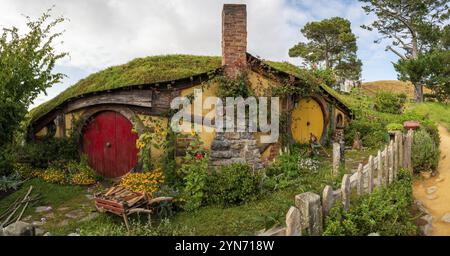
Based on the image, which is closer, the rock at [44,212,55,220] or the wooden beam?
the rock at [44,212,55,220]

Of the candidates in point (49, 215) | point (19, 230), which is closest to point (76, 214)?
point (49, 215)

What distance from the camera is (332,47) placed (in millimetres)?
28344

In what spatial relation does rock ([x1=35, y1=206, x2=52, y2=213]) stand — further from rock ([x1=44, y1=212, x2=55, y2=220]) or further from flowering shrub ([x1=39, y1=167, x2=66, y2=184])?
flowering shrub ([x1=39, y1=167, x2=66, y2=184])

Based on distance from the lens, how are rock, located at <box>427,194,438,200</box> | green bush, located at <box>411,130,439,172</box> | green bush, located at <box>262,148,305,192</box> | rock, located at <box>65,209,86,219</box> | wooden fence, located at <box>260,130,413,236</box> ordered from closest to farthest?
wooden fence, located at <box>260,130,413,236</box>, rock, located at <box>427,194,438,200</box>, rock, located at <box>65,209,86,219</box>, green bush, located at <box>411,130,439,172</box>, green bush, located at <box>262,148,305,192</box>

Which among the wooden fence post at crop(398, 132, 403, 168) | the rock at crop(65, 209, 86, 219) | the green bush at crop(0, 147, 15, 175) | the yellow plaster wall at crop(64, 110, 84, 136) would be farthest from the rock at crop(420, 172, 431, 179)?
the green bush at crop(0, 147, 15, 175)

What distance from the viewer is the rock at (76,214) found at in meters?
7.82

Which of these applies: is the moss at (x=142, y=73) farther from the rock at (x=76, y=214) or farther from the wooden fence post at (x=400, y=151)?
the wooden fence post at (x=400, y=151)

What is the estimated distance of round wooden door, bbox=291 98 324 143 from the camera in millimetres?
12680

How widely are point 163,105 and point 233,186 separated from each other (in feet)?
12.2

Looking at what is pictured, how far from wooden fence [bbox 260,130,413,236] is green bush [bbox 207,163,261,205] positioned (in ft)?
8.00

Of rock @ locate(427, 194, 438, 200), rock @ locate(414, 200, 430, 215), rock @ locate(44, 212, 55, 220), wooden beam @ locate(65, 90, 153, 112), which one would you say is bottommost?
rock @ locate(44, 212, 55, 220)
